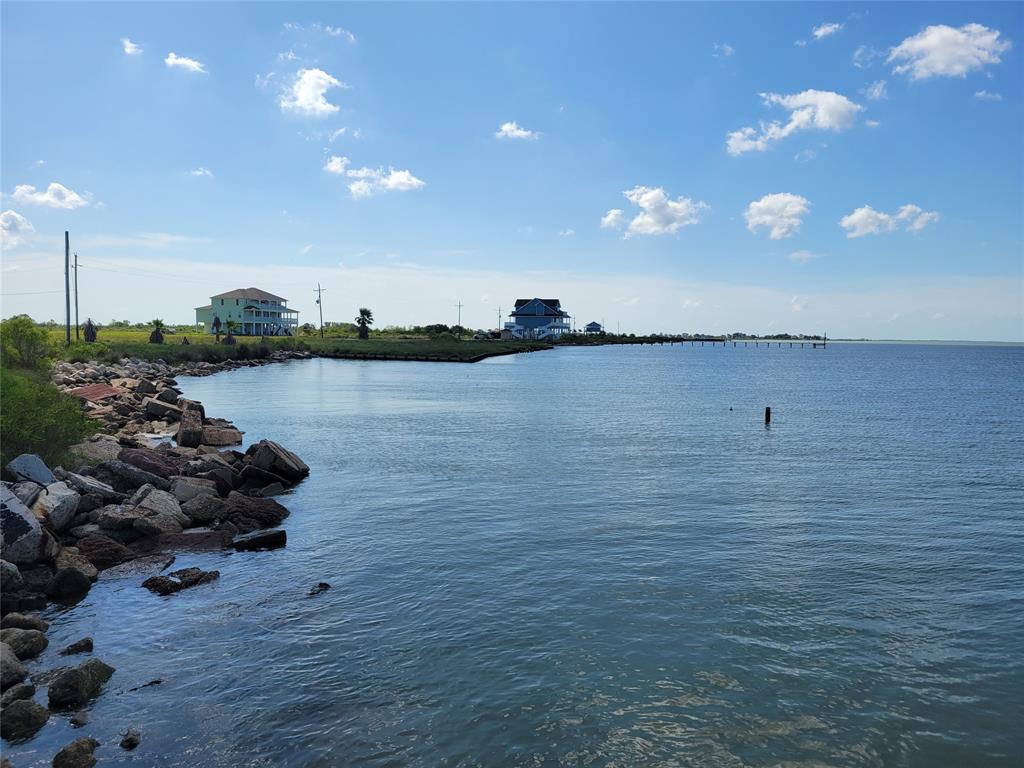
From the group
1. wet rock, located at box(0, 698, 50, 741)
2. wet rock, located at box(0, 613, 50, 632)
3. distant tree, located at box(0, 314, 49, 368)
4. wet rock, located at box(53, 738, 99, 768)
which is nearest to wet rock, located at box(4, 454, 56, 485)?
wet rock, located at box(0, 613, 50, 632)

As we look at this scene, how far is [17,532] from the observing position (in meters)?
15.4

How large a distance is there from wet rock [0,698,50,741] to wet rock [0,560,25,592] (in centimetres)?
520

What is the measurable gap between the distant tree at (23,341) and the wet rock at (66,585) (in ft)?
89.7

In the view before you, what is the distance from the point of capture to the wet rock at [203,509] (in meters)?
21.6

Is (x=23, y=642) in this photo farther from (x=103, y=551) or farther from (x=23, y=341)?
(x=23, y=341)

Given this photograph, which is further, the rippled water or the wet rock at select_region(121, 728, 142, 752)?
the rippled water

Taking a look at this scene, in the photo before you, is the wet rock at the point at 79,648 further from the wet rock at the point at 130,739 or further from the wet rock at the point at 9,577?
the wet rock at the point at 130,739

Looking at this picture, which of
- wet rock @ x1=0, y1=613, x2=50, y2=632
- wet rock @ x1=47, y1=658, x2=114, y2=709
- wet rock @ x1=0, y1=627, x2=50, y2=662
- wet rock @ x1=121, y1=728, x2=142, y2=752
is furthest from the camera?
wet rock @ x1=0, y1=613, x2=50, y2=632

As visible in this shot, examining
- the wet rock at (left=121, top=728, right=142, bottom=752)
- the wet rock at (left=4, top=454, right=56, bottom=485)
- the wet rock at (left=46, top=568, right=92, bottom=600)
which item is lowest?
the wet rock at (left=121, top=728, right=142, bottom=752)

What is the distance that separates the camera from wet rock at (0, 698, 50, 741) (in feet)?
33.1

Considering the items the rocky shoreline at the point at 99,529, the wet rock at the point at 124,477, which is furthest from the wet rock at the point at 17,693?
the wet rock at the point at 124,477

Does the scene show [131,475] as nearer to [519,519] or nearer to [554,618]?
[519,519]

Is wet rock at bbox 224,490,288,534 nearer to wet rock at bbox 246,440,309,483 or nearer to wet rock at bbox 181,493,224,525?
wet rock at bbox 181,493,224,525

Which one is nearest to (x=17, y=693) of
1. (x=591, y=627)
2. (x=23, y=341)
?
(x=591, y=627)
